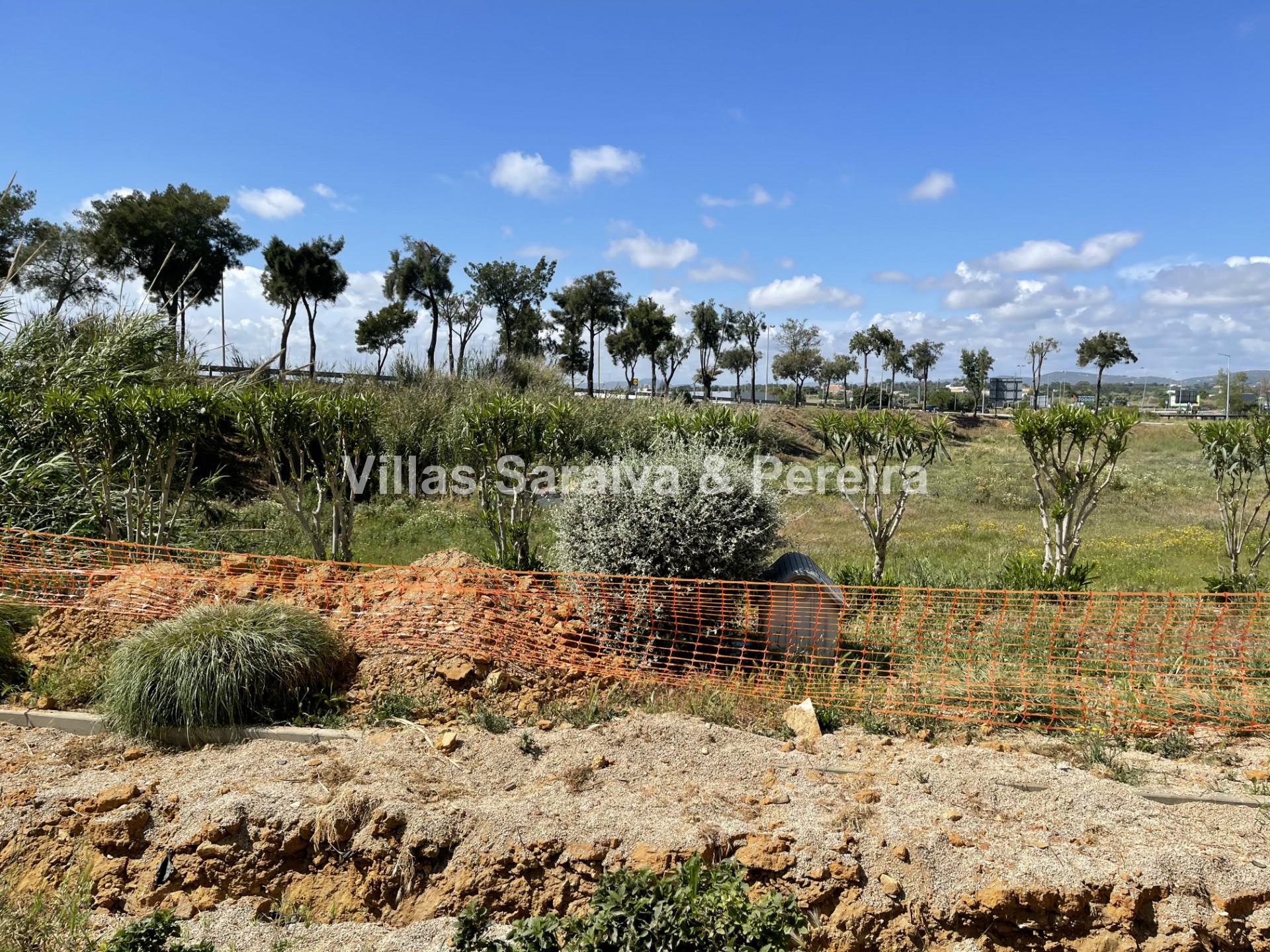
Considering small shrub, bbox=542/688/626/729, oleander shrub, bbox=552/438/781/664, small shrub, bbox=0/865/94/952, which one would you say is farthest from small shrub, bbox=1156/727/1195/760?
small shrub, bbox=0/865/94/952

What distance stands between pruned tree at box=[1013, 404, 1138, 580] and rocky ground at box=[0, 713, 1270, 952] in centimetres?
346

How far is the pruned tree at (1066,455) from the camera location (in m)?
7.25

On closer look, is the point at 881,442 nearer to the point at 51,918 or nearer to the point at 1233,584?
the point at 1233,584

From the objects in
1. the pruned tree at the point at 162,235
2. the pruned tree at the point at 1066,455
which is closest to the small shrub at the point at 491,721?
the pruned tree at the point at 1066,455

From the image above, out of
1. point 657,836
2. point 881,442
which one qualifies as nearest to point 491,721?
point 657,836

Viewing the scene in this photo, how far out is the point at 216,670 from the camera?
4410 mm

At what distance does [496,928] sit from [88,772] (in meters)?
2.54

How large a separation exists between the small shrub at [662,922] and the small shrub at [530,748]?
1219mm

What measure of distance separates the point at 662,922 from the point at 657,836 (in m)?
0.49

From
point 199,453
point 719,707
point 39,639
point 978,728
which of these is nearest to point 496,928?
point 719,707

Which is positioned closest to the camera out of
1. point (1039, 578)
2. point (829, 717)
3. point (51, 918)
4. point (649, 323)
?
point (51, 918)

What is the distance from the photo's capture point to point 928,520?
14109 mm

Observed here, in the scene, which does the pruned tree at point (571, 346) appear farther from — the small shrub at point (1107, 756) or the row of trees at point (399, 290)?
the small shrub at point (1107, 756)

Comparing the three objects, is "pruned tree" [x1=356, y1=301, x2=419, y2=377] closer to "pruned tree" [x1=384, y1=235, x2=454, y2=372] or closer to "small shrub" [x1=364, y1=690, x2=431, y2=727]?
"pruned tree" [x1=384, y1=235, x2=454, y2=372]
